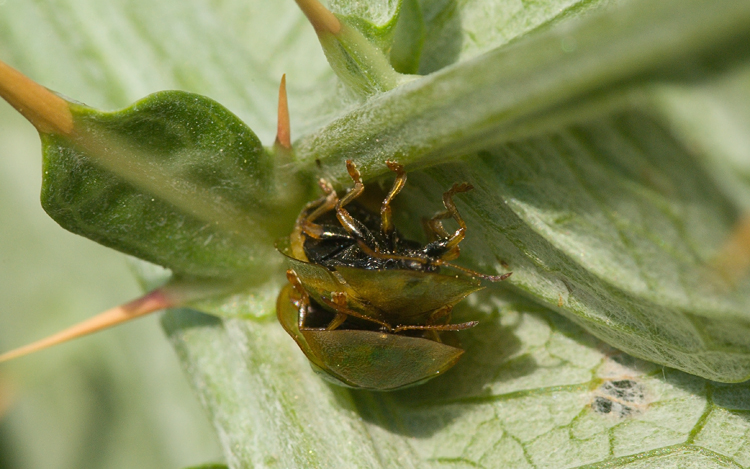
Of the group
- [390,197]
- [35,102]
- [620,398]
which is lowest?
[620,398]

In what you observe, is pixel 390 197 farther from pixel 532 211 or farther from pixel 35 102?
pixel 35 102

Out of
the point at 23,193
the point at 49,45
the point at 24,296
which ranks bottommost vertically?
the point at 24,296

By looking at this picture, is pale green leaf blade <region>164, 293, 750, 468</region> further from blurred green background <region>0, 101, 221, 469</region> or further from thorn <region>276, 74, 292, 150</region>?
blurred green background <region>0, 101, 221, 469</region>

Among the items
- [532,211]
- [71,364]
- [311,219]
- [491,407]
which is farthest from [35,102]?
[71,364]

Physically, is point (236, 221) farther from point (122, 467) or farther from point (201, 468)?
point (122, 467)

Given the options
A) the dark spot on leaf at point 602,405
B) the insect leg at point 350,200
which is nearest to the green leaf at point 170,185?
the insect leg at point 350,200

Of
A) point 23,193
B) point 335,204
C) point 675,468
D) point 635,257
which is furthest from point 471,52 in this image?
point 23,193

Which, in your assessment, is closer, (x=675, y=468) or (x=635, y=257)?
(x=635, y=257)
